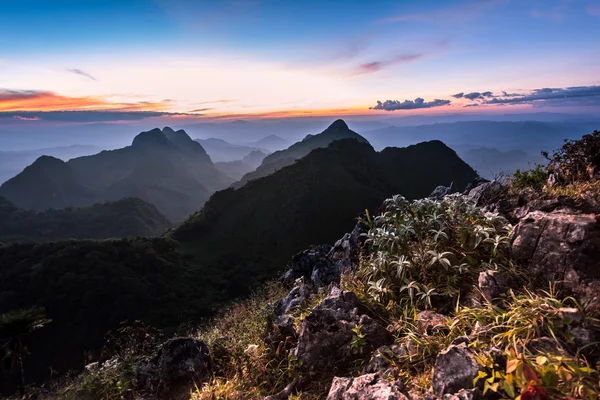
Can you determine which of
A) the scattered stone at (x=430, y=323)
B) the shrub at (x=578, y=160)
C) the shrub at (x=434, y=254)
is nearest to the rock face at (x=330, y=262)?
the shrub at (x=434, y=254)

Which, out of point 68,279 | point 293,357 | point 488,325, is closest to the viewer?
point 488,325

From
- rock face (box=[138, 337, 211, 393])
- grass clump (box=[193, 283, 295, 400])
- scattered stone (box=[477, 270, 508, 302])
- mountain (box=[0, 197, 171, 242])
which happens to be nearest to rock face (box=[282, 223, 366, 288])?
scattered stone (box=[477, 270, 508, 302])

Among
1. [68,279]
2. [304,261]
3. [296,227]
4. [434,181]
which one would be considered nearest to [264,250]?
[296,227]

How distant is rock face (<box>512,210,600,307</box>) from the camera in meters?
4.20

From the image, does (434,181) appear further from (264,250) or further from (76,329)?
(76,329)

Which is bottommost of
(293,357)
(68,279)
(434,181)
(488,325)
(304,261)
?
(68,279)

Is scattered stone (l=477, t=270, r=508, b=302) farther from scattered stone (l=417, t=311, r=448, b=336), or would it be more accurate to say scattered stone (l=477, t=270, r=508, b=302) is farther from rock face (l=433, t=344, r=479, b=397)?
rock face (l=433, t=344, r=479, b=397)

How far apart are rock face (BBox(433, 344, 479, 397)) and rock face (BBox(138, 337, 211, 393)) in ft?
14.5

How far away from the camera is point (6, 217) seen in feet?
453

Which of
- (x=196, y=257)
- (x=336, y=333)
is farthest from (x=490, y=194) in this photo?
(x=196, y=257)

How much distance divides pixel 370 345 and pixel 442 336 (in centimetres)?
111

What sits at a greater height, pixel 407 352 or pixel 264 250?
pixel 407 352

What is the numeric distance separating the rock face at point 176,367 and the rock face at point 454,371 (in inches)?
173

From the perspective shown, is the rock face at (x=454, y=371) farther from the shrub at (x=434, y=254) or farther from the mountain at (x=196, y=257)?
the mountain at (x=196, y=257)
